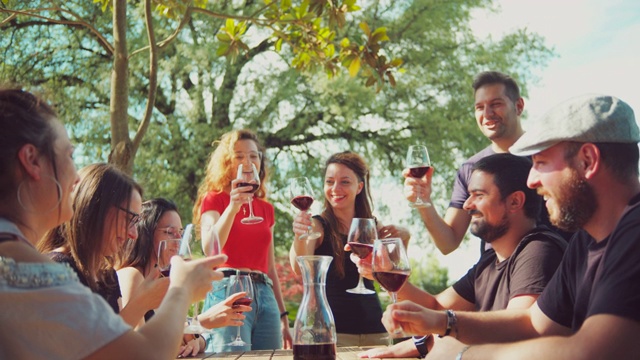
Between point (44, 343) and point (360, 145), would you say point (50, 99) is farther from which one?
point (360, 145)

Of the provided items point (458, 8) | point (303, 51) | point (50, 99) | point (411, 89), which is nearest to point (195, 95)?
point (411, 89)

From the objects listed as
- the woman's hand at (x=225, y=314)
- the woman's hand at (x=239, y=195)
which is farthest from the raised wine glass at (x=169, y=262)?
the woman's hand at (x=239, y=195)

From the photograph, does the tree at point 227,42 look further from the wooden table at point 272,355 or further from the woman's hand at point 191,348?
the wooden table at point 272,355

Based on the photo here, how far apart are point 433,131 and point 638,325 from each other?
1186 cm

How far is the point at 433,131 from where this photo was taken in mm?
13438

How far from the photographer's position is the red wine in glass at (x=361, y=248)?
3154mm

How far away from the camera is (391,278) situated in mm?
2533

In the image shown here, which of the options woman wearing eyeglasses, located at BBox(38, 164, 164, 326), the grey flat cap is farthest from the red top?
the grey flat cap

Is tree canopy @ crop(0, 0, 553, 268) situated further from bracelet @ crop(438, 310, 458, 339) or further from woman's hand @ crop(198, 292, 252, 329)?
bracelet @ crop(438, 310, 458, 339)

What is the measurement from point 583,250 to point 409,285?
123 cm

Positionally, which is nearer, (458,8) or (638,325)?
(638,325)

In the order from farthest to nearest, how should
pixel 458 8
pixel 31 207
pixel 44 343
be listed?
1. pixel 458 8
2. pixel 31 207
3. pixel 44 343

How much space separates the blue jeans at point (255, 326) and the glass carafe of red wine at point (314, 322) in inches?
65.4

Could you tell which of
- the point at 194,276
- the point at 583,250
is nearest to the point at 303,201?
the point at 583,250
